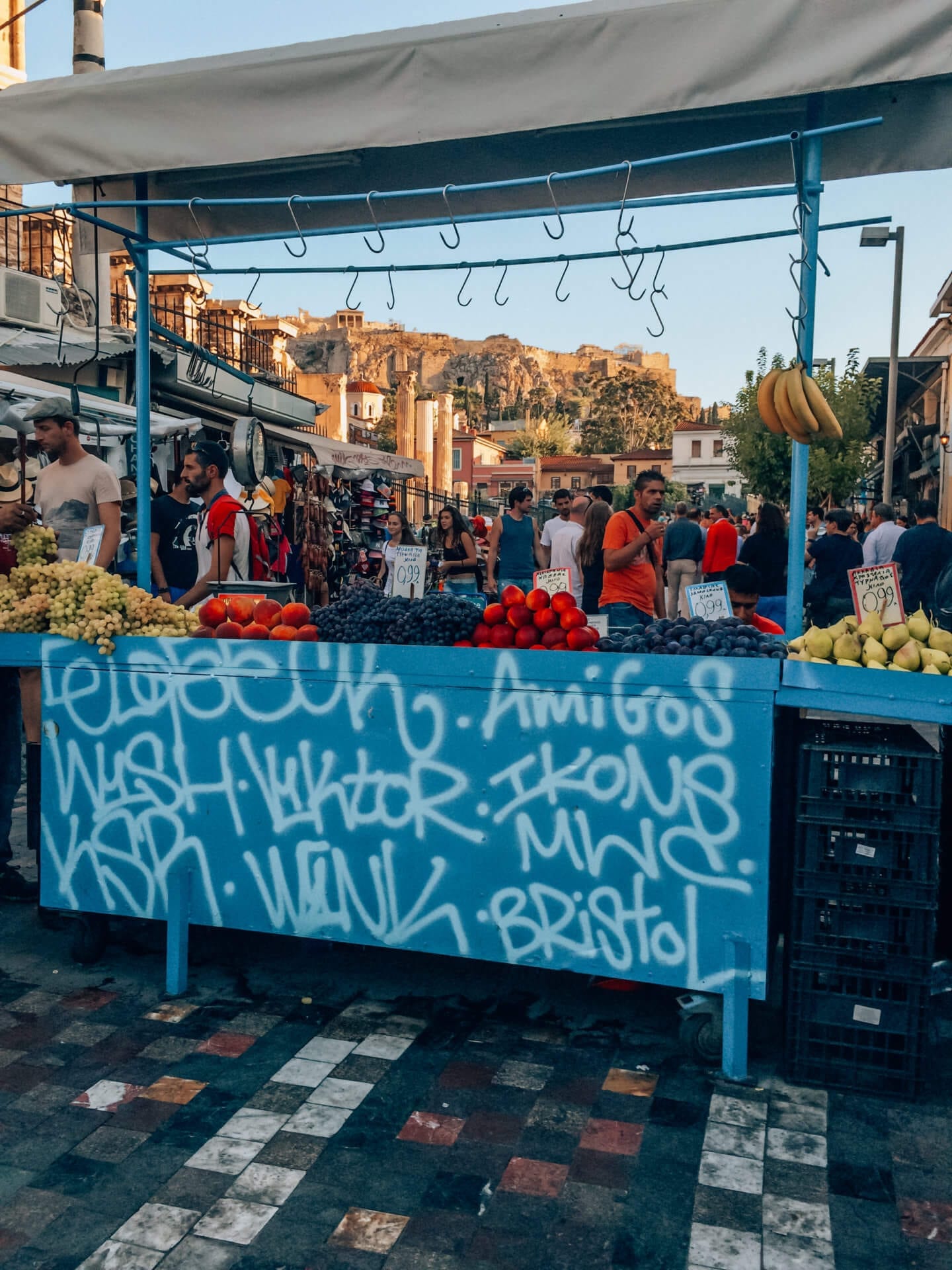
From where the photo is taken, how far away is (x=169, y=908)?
381cm

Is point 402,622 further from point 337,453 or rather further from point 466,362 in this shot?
point 466,362

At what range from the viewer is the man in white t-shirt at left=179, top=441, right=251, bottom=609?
578 cm

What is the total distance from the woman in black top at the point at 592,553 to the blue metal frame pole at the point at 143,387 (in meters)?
4.03

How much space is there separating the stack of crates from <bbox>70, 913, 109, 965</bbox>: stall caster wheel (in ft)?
8.47

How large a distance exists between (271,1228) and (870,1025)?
1.80 m

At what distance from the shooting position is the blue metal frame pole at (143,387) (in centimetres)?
484

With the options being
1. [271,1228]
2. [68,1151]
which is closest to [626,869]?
[271,1228]

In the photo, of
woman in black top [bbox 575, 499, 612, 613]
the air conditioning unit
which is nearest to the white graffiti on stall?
woman in black top [bbox 575, 499, 612, 613]

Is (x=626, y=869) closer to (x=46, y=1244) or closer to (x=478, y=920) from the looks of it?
(x=478, y=920)

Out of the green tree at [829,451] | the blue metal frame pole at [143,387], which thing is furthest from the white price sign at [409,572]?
the green tree at [829,451]

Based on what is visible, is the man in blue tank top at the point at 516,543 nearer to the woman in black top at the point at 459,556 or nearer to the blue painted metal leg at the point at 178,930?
the woman in black top at the point at 459,556

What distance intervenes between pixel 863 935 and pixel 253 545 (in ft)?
13.7

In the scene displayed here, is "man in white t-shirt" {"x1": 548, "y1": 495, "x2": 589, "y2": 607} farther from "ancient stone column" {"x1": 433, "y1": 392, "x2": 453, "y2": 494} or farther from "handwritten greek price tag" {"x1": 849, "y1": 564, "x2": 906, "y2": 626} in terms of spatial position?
"ancient stone column" {"x1": 433, "y1": 392, "x2": 453, "y2": 494}

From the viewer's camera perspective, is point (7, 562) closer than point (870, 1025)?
No
